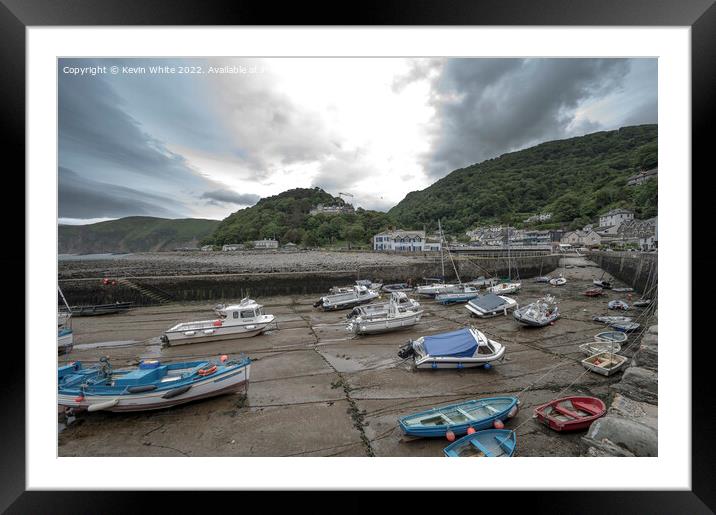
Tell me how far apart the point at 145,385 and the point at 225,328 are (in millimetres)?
2563

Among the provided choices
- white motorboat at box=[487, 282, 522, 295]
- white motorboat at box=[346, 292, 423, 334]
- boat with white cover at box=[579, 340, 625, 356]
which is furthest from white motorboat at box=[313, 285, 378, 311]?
boat with white cover at box=[579, 340, 625, 356]

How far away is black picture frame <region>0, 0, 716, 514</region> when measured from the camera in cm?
184

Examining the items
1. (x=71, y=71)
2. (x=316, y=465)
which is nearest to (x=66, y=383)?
(x=316, y=465)

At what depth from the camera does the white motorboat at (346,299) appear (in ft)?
26.6

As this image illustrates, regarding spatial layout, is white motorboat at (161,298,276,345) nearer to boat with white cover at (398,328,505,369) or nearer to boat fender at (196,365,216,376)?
boat fender at (196,365,216,376)

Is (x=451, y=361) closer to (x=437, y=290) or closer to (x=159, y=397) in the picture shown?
(x=159, y=397)

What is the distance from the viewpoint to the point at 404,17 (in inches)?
73.7

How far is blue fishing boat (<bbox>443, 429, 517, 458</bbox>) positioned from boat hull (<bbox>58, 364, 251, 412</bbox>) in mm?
2770

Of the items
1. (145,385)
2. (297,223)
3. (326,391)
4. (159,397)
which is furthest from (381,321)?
(297,223)

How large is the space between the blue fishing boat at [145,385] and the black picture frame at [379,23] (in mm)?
931

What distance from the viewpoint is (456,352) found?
385 cm

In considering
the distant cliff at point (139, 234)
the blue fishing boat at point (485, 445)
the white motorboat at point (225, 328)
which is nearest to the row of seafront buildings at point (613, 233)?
the blue fishing boat at point (485, 445)

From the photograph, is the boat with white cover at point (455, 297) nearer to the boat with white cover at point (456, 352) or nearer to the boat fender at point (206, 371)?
the boat with white cover at point (456, 352)

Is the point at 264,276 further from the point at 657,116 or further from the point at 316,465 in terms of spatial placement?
the point at 657,116
